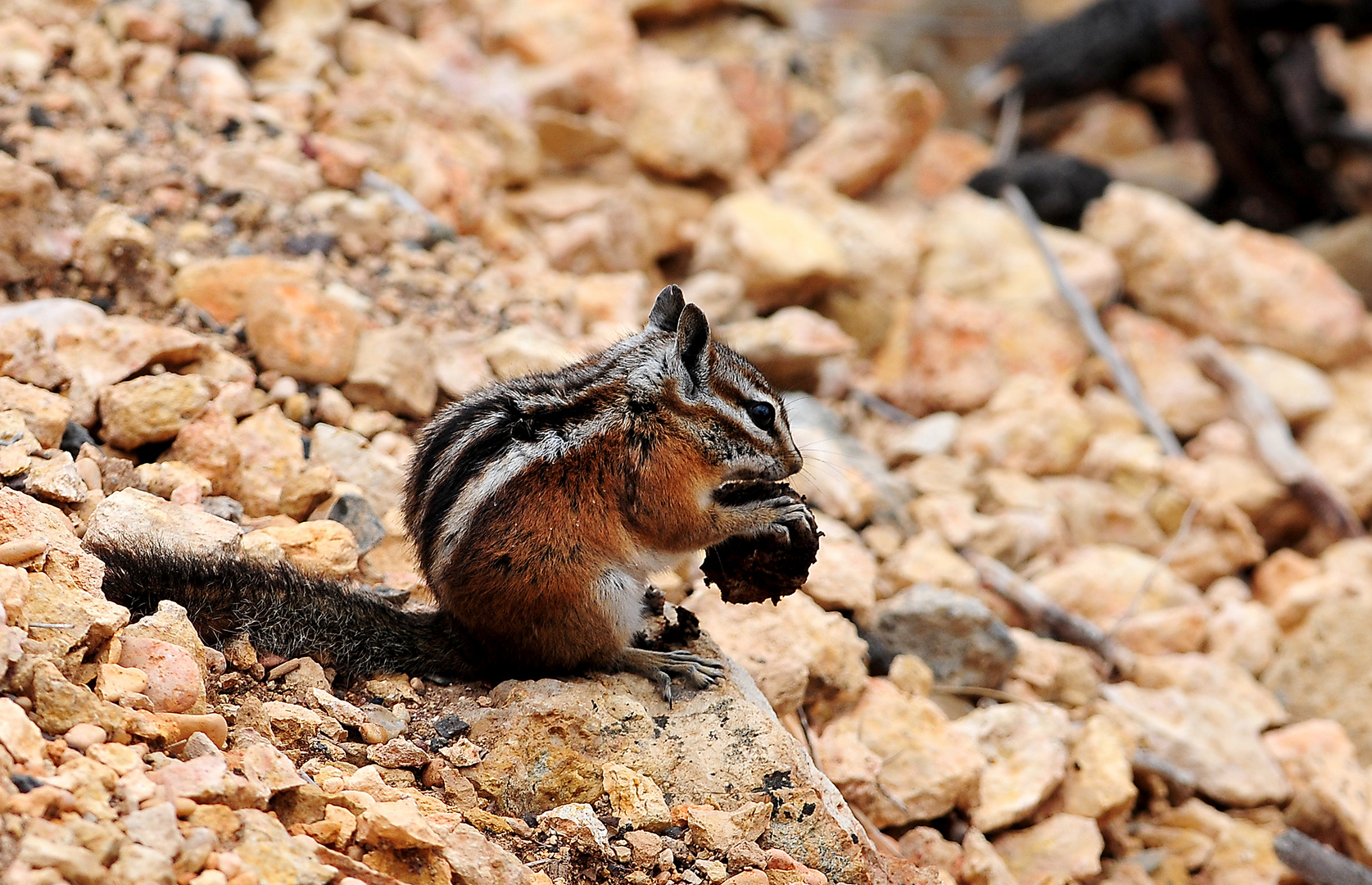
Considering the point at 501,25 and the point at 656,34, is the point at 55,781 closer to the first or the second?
the point at 501,25

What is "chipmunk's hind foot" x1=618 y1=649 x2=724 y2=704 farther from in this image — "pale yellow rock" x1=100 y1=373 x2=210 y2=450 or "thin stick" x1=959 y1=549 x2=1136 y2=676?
"thin stick" x1=959 y1=549 x2=1136 y2=676

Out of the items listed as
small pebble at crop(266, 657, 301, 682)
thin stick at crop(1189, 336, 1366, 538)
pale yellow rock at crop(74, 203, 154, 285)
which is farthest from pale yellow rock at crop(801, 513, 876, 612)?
thin stick at crop(1189, 336, 1366, 538)

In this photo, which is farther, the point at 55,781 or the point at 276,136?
the point at 276,136

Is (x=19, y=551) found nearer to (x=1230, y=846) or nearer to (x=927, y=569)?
(x=927, y=569)

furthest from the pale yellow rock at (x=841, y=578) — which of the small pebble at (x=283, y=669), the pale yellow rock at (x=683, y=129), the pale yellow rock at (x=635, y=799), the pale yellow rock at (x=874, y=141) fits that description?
the pale yellow rock at (x=874, y=141)

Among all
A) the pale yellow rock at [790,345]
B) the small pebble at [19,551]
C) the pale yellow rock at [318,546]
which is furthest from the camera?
the pale yellow rock at [790,345]

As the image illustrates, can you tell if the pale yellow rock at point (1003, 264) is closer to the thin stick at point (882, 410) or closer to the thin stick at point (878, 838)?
the thin stick at point (882, 410)

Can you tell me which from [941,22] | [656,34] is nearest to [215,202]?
[656,34]
